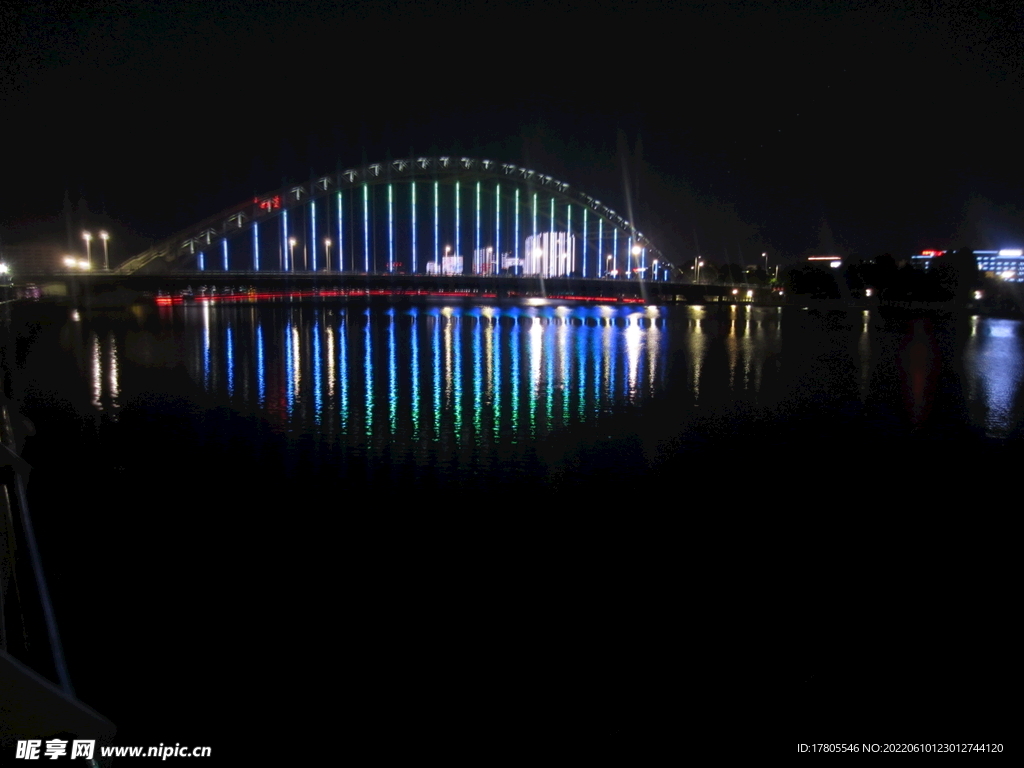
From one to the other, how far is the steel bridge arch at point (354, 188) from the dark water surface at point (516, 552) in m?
26.0

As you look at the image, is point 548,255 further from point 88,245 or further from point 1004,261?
point 1004,261

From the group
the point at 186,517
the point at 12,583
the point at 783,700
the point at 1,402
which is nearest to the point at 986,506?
the point at 783,700

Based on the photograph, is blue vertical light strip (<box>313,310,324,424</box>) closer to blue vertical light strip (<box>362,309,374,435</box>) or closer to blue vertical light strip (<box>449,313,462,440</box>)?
blue vertical light strip (<box>362,309,374,435</box>)

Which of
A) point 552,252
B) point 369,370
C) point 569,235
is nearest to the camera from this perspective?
point 369,370

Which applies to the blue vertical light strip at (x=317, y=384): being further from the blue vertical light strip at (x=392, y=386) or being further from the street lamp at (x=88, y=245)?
the street lamp at (x=88, y=245)

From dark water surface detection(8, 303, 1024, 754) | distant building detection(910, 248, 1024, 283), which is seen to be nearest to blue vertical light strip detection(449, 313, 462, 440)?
dark water surface detection(8, 303, 1024, 754)

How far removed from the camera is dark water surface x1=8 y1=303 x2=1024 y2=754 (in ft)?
11.6

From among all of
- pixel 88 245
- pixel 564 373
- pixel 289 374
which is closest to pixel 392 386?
pixel 289 374

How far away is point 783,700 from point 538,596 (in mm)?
1446

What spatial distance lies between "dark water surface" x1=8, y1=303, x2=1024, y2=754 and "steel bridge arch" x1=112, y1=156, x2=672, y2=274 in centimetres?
2603

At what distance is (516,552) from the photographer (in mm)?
5195

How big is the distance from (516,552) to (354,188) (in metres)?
41.6

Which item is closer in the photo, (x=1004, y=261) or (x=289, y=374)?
(x=289, y=374)

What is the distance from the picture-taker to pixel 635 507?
20.6ft
